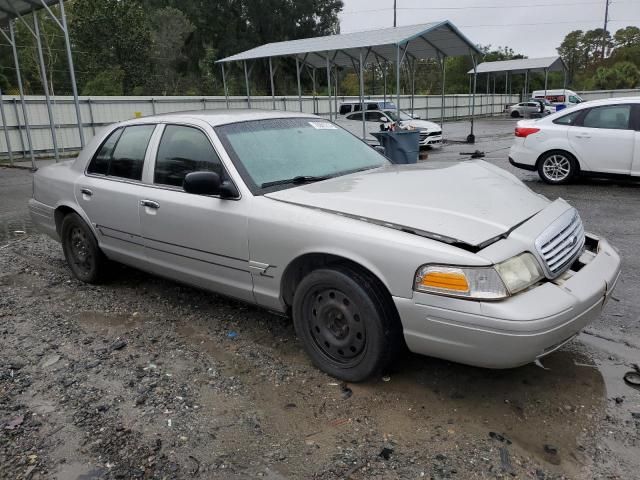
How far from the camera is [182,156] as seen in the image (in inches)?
161

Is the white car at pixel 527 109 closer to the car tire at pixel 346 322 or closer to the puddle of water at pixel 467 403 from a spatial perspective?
the puddle of water at pixel 467 403

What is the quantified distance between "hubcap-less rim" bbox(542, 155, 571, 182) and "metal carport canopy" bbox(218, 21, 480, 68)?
5.28m

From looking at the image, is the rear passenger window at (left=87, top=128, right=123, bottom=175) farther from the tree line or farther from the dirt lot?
the tree line

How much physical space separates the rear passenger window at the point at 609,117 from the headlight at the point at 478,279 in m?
7.29

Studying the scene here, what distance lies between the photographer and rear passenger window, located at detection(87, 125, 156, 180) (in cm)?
442

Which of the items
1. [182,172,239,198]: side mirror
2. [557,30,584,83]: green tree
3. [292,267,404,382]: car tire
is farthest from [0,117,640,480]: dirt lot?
[557,30,584,83]: green tree

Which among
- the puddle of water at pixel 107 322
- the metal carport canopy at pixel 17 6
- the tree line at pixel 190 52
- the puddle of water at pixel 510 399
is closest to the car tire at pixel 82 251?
the puddle of water at pixel 107 322

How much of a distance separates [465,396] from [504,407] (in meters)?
0.22

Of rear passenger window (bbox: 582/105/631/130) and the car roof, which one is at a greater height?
the car roof

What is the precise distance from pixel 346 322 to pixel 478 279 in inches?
32.8

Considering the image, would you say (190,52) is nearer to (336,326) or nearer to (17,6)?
(17,6)

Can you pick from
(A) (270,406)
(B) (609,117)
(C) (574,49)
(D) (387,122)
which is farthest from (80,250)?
(C) (574,49)

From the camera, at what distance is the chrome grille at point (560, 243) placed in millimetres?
2930

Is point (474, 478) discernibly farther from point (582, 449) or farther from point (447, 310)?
point (447, 310)
